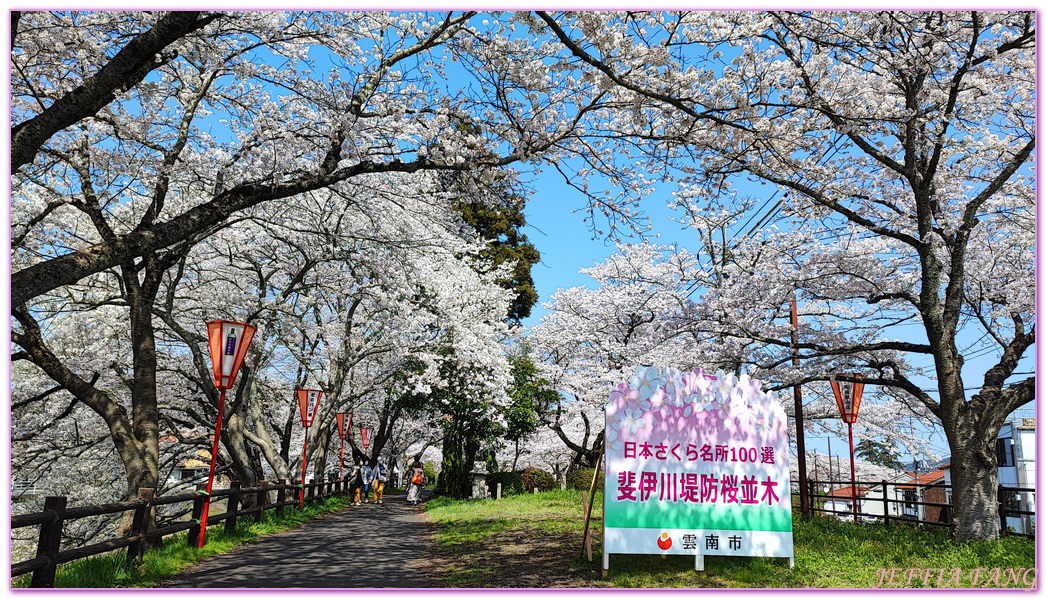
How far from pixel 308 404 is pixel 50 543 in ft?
32.6

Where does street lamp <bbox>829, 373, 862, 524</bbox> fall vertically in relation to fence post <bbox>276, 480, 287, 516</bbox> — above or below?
above

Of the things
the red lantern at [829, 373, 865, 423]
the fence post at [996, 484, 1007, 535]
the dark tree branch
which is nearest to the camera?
the dark tree branch

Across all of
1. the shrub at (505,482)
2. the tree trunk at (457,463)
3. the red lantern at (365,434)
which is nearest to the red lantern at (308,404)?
the tree trunk at (457,463)

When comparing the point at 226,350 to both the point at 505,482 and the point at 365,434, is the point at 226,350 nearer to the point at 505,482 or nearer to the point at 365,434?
the point at 505,482

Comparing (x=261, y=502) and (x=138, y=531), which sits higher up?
(x=138, y=531)

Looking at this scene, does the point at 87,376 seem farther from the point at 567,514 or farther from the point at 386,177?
the point at 567,514

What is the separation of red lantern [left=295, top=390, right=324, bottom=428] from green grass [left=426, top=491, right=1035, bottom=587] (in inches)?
241

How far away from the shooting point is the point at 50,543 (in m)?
5.83

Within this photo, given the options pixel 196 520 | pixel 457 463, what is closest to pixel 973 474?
pixel 196 520

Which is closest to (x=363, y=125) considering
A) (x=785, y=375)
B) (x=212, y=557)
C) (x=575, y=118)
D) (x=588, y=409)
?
(x=575, y=118)

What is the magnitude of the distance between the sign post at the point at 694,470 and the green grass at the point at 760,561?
0.93 ft

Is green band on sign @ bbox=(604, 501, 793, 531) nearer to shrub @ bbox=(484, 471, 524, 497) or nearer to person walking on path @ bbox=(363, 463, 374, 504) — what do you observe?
shrub @ bbox=(484, 471, 524, 497)

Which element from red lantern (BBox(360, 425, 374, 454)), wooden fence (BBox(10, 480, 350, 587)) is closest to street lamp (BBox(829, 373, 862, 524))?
wooden fence (BBox(10, 480, 350, 587))

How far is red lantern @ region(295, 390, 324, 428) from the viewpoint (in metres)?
15.6
